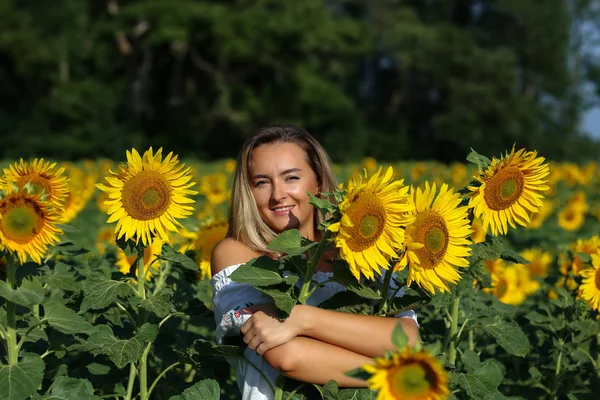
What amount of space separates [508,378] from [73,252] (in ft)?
5.71

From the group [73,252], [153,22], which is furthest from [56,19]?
[73,252]

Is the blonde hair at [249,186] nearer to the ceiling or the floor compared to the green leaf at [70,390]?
nearer to the ceiling

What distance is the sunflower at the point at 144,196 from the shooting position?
2.32 metres

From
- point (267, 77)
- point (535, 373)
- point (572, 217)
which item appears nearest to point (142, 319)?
point (535, 373)

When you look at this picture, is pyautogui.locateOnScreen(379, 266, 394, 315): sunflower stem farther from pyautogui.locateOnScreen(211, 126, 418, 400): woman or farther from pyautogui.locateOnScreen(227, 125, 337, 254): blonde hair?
pyautogui.locateOnScreen(227, 125, 337, 254): blonde hair

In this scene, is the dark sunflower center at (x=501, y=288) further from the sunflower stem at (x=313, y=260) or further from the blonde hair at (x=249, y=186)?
the sunflower stem at (x=313, y=260)

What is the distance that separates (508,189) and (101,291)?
115 cm

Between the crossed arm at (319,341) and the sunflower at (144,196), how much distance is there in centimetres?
40

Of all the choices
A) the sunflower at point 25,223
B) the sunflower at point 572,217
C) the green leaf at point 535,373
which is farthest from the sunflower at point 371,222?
the sunflower at point 572,217

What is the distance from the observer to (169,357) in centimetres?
283

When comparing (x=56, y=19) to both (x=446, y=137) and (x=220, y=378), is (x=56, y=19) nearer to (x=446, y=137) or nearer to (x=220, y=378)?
(x=446, y=137)

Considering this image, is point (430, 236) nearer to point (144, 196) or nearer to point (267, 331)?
point (267, 331)

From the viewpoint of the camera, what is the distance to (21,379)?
2033 millimetres

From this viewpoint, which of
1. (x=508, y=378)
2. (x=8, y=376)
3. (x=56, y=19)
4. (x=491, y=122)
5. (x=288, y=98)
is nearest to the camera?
(x=8, y=376)
